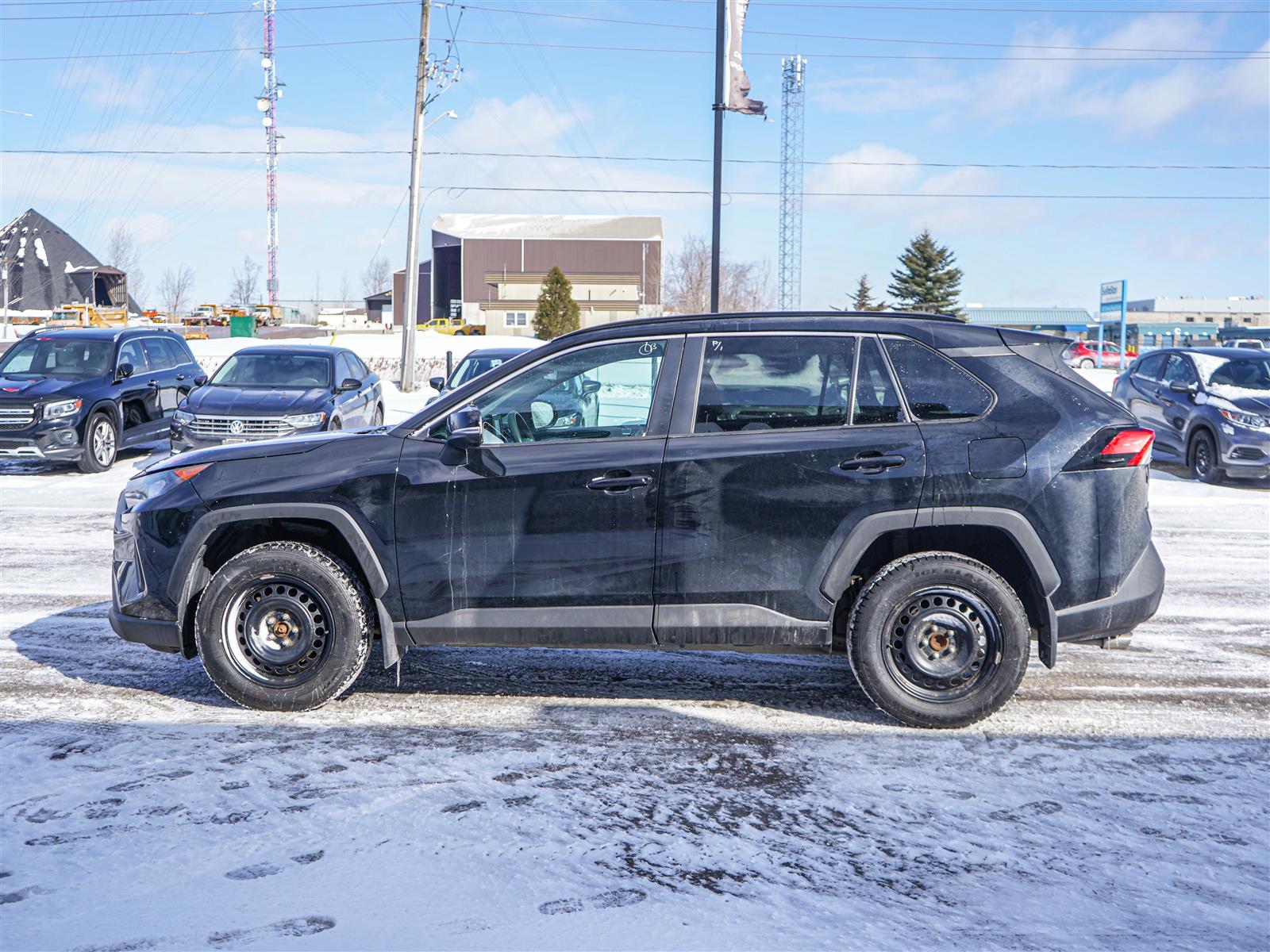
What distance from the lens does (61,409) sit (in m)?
13.9

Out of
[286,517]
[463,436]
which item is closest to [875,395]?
[463,436]

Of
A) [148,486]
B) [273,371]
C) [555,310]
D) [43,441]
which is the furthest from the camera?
[555,310]

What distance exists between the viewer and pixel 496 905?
10.8 feet

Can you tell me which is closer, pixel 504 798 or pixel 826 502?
pixel 504 798

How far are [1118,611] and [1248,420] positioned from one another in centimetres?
1036

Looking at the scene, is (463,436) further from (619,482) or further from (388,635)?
(388,635)

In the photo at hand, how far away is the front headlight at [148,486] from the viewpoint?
5.15 m

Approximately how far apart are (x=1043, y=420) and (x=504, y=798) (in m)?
2.82

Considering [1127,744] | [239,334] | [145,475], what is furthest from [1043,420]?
[239,334]

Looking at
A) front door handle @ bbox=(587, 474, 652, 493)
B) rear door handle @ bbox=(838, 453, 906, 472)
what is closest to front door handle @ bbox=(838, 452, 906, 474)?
rear door handle @ bbox=(838, 453, 906, 472)

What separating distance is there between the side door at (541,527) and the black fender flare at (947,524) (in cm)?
84

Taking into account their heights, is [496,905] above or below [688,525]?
below

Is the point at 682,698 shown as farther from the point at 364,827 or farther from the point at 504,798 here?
the point at 364,827

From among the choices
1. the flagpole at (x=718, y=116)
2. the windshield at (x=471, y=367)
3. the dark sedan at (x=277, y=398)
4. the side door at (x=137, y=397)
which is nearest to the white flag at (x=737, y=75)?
the flagpole at (x=718, y=116)
